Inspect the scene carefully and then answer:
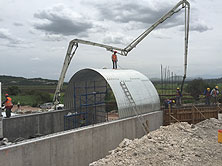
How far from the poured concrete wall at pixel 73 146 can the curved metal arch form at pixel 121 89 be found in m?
1.04

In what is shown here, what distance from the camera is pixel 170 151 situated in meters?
10.1

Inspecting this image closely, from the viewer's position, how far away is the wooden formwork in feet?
54.6

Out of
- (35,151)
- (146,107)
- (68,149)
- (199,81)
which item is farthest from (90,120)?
(199,81)

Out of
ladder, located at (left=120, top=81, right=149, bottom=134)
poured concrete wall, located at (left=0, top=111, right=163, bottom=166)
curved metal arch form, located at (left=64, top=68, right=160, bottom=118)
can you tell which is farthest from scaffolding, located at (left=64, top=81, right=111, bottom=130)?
poured concrete wall, located at (left=0, top=111, right=163, bottom=166)

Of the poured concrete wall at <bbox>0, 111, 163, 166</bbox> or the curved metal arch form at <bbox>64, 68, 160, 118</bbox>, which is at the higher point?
the curved metal arch form at <bbox>64, 68, 160, 118</bbox>

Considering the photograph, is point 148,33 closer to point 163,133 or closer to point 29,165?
point 163,133

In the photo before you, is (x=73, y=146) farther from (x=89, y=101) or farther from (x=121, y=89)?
(x=89, y=101)

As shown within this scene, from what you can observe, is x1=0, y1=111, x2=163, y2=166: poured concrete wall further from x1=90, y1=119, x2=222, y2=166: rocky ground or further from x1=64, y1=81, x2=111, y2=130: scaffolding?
x1=64, y1=81, x2=111, y2=130: scaffolding

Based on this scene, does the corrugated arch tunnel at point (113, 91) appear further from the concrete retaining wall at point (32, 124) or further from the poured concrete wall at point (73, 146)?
the concrete retaining wall at point (32, 124)

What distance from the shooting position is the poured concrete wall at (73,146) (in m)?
7.79

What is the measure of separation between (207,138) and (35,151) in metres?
9.58

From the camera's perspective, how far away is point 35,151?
8.25 meters

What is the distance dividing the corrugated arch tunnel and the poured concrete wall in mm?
1085

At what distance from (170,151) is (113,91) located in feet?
15.1
